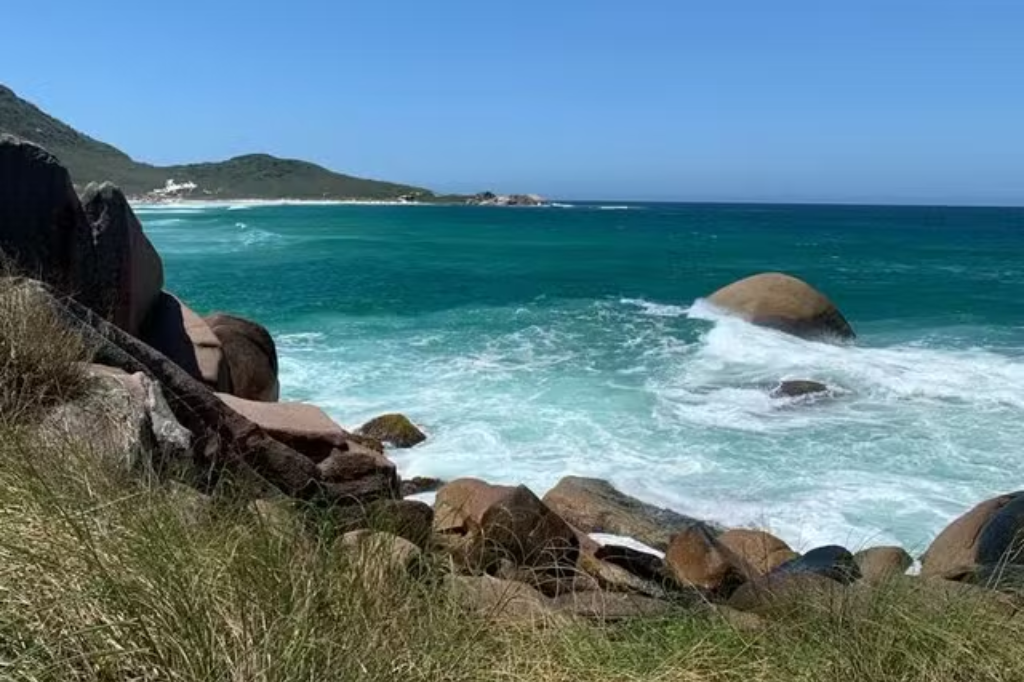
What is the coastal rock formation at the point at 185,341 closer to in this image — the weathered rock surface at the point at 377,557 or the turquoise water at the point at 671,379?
the turquoise water at the point at 671,379

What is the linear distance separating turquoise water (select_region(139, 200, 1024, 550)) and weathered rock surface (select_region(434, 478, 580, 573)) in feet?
9.38

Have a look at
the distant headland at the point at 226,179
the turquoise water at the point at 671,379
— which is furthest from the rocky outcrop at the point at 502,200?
the turquoise water at the point at 671,379

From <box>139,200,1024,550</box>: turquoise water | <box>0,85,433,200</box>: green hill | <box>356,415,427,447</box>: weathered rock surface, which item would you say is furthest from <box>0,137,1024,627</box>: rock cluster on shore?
<box>0,85,433,200</box>: green hill

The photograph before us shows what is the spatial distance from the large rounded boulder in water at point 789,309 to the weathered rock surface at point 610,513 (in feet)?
45.6

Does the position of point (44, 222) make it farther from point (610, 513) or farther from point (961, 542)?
point (961, 542)

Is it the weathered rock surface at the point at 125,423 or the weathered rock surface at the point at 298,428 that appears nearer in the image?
the weathered rock surface at the point at 125,423

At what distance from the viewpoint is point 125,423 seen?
15.2 feet

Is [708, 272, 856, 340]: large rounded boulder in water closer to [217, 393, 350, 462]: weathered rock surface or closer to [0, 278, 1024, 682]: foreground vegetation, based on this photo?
[217, 393, 350, 462]: weathered rock surface

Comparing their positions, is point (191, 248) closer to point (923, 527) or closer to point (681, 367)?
point (681, 367)

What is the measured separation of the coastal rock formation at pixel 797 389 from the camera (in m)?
16.8

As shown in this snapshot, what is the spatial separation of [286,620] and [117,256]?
6608 millimetres

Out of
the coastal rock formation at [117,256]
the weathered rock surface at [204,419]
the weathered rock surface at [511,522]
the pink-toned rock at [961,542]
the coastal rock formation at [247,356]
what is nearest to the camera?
the weathered rock surface at [204,419]

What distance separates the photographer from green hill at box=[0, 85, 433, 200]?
11450 cm

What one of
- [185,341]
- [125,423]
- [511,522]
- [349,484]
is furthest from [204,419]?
[185,341]
